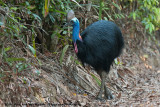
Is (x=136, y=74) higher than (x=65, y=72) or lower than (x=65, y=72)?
lower

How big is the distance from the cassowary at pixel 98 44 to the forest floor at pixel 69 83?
1.12 feet

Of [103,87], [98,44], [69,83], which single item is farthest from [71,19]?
[103,87]

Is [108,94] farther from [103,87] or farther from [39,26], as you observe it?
[39,26]

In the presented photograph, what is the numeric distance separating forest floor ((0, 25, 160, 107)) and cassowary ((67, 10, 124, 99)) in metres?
0.34

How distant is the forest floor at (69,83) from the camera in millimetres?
3428

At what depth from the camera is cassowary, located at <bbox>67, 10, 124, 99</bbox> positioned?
4.37 m

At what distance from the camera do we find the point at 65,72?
16.1 feet

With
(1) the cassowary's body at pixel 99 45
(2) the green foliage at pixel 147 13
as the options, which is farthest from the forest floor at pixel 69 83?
(2) the green foliage at pixel 147 13

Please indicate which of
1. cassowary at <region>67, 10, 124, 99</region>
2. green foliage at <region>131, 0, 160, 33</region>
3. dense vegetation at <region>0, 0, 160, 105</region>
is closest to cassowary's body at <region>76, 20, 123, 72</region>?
cassowary at <region>67, 10, 124, 99</region>

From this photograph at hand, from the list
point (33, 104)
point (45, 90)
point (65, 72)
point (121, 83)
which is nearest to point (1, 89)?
point (33, 104)

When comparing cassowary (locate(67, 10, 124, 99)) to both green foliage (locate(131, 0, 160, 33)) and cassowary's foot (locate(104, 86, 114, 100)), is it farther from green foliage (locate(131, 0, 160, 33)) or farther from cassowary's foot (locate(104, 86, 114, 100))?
green foliage (locate(131, 0, 160, 33))

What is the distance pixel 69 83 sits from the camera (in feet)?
15.7

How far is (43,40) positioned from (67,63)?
609 millimetres

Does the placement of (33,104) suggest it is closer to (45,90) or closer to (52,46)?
(45,90)
